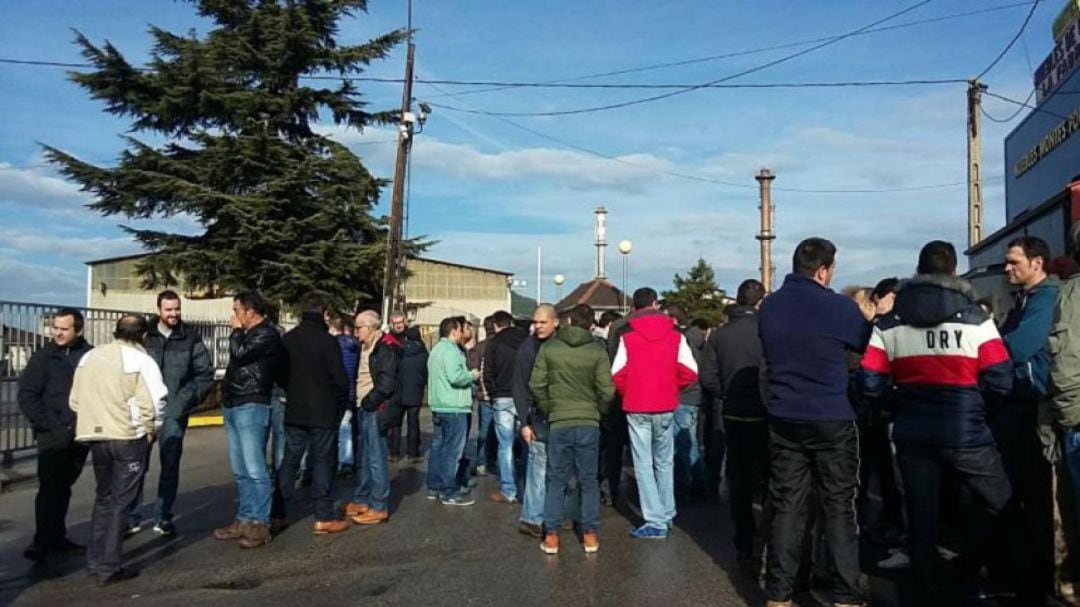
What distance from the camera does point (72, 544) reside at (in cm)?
724

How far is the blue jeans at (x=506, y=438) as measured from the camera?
9.23 m

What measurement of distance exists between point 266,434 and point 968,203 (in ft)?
73.5

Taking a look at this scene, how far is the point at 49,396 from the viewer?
6.99 meters

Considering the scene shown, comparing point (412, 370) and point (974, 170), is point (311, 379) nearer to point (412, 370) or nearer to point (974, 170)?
point (412, 370)

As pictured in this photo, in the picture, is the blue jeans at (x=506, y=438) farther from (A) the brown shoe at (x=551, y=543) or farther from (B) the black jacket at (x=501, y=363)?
(A) the brown shoe at (x=551, y=543)

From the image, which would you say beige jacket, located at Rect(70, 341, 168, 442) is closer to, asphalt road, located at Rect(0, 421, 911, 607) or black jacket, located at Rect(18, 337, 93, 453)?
black jacket, located at Rect(18, 337, 93, 453)

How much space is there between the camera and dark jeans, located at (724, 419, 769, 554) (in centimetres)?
652

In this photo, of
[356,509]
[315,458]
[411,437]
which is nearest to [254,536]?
[315,458]

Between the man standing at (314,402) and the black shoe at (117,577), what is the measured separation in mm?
1449

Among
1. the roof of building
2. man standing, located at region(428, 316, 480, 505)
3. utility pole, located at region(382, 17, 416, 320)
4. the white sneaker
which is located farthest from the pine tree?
the roof of building

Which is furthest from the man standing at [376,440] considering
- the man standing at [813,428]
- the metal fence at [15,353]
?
the man standing at [813,428]

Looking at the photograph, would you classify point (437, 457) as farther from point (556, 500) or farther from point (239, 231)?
point (239, 231)

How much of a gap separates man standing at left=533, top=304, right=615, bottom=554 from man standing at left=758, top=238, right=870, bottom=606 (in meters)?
1.97

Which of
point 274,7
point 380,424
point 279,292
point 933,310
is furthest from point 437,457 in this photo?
point 274,7
